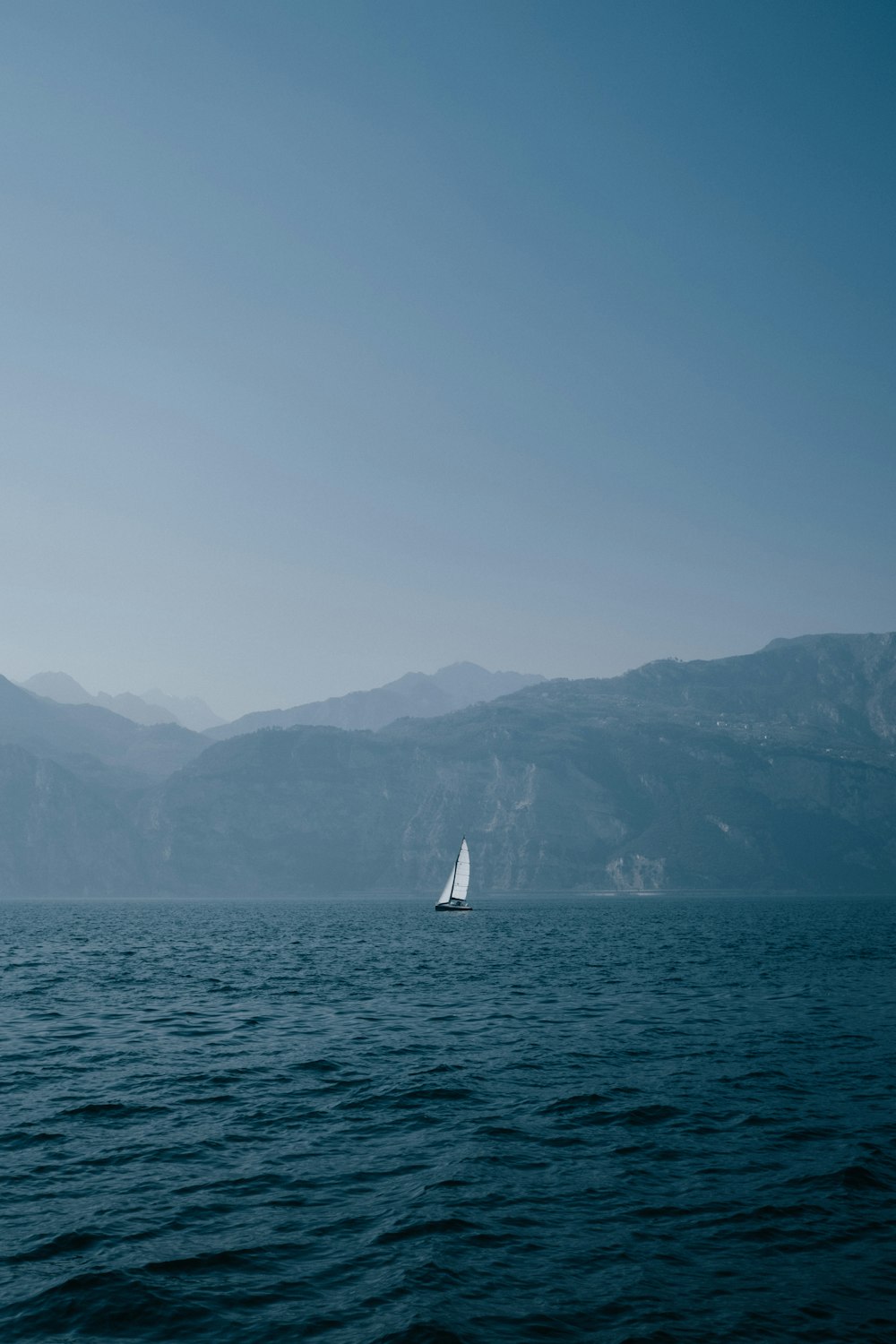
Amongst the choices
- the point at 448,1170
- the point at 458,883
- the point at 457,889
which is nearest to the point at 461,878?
the point at 458,883

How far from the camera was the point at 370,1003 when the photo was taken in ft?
157

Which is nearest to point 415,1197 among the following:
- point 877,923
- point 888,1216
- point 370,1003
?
point 888,1216

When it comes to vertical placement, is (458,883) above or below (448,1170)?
below

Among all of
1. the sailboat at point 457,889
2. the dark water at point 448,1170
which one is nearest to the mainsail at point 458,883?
the sailboat at point 457,889

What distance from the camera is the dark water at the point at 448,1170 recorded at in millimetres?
14492

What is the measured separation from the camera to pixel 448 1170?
2097 centimetres

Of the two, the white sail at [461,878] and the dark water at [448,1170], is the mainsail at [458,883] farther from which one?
the dark water at [448,1170]

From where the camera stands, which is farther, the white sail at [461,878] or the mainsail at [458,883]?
the mainsail at [458,883]

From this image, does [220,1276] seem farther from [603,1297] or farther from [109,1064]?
[109,1064]

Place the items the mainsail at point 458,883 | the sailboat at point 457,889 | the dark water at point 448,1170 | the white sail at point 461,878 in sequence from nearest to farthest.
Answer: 1. the dark water at point 448,1170
2. the white sail at point 461,878
3. the mainsail at point 458,883
4. the sailboat at point 457,889

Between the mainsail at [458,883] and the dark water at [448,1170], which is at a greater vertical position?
the dark water at [448,1170]

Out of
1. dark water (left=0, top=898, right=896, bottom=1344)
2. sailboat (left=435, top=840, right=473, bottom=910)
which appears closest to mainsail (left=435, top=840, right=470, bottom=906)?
sailboat (left=435, top=840, right=473, bottom=910)

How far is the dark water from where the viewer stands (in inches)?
571

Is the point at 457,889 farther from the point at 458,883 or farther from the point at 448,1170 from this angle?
the point at 448,1170
